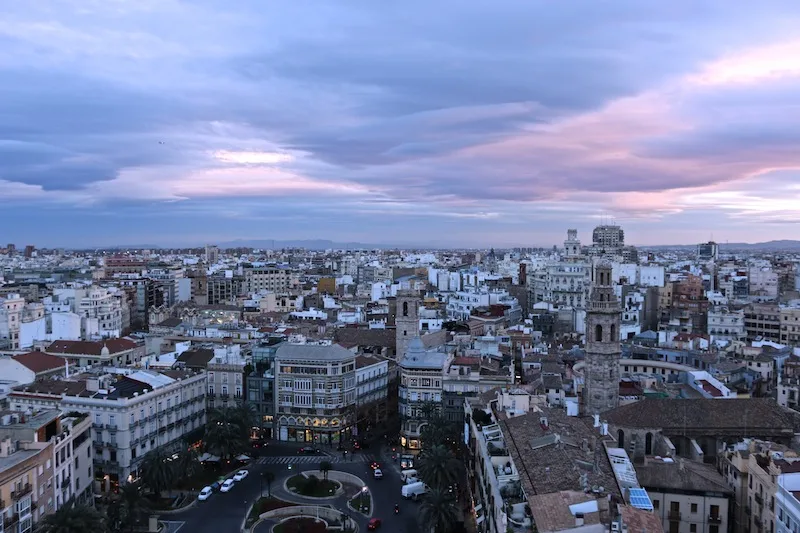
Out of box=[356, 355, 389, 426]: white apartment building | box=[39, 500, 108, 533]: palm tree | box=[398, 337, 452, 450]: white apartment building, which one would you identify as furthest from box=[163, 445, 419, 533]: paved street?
box=[39, 500, 108, 533]: palm tree

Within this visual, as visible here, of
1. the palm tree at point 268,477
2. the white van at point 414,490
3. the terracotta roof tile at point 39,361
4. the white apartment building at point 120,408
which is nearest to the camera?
the white van at point 414,490

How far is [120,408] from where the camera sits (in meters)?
52.5

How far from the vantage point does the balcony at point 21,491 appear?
38.0 m

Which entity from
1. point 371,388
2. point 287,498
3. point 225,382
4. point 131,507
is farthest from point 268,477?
point 371,388

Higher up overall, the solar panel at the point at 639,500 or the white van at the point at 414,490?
the solar panel at the point at 639,500

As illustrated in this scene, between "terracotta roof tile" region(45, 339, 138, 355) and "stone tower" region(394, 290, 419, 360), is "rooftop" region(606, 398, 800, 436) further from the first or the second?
"terracotta roof tile" region(45, 339, 138, 355)

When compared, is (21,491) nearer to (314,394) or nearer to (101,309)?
(314,394)

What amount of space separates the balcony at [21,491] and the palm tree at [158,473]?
10.7m

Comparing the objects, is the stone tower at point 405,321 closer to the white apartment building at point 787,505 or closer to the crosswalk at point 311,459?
the crosswalk at point 311,459

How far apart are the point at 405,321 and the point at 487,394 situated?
75.1 feet

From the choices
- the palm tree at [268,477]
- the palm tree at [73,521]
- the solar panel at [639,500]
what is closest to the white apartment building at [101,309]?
the palm tree at [268,477]

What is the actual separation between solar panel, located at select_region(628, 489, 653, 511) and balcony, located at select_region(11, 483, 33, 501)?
30.9m

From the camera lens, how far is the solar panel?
31172 millimetres

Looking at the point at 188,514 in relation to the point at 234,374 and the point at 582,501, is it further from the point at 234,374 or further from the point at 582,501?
the point at 582,501
